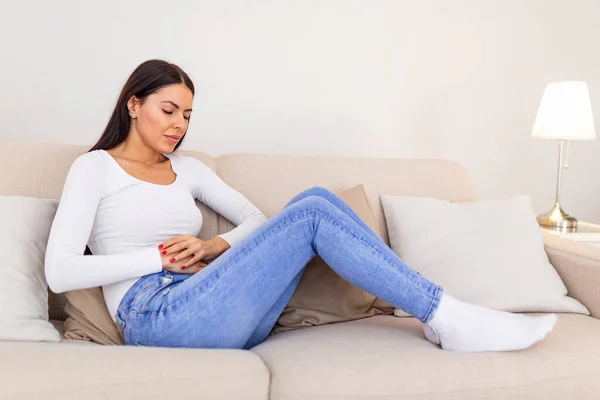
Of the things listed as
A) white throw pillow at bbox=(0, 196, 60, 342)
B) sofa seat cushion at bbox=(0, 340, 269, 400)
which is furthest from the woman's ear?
sofa seat cushion at bbox=(0, 340, 269, 400)

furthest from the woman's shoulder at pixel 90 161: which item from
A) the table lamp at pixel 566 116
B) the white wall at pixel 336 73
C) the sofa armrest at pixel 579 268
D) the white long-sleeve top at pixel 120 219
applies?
the table lamp at pixel 566 116

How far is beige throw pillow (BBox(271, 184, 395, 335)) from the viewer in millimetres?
1716

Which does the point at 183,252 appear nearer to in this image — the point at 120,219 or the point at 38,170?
the point at 120,219

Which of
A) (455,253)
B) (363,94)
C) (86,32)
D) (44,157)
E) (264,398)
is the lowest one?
(264,398)

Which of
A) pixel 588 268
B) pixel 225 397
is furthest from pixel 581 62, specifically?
pixel 225 397

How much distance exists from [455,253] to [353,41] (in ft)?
3.95

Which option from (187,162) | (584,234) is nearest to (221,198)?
(187,162)

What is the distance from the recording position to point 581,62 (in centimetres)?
308

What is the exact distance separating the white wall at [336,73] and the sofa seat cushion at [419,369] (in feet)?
4.25

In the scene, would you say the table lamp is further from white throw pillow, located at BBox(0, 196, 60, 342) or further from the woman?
white throw pillow, located at BBox(0, 196, 60, 342)

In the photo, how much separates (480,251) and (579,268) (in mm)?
307

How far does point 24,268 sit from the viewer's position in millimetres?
1553

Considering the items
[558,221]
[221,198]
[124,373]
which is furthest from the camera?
[558,221]

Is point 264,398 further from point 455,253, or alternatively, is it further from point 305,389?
point 455,253
